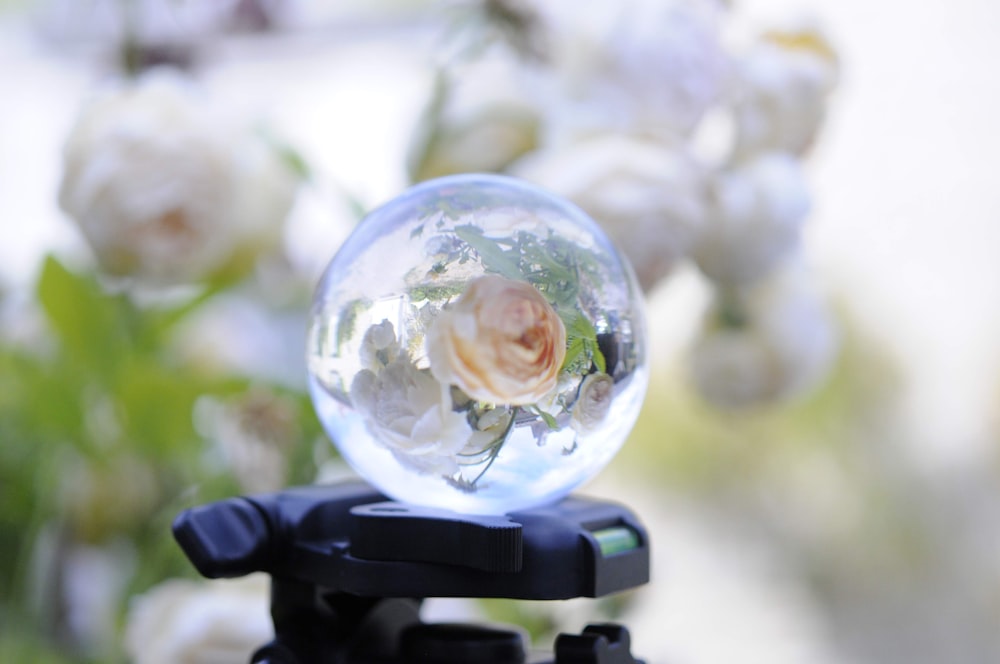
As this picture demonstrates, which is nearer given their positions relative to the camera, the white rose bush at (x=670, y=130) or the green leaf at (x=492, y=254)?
the green leaf at (x=492, y=254)

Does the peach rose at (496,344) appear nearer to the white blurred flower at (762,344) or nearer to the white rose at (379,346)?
the white rose at (379,346)

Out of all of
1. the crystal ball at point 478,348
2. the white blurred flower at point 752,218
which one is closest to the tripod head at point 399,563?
the crystal ball at point 478,348

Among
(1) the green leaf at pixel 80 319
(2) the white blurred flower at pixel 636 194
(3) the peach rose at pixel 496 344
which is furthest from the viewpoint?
(1) the green leaf at pixel 80 319

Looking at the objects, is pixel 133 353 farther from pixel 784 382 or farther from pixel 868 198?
pixel 868 198

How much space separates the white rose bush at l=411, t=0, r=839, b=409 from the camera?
1.07 feet

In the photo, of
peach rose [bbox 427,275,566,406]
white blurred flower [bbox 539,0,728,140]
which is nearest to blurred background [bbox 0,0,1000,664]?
white blurred flower [bbox 539,0,728,140]

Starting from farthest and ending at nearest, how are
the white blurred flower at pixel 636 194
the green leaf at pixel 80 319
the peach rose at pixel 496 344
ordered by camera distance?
the green leaf at pixel 80 319 < the white blurred flower at pixel 636 194 < the peach rose at pixel 496 344

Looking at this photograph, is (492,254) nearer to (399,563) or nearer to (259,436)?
(399,563)

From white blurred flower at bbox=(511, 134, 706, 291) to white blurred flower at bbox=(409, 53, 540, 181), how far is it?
4 centimetres

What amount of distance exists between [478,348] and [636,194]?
13 cm

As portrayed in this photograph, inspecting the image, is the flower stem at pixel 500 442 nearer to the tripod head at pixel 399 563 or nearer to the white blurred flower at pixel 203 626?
the tripod head at pixel 399 563

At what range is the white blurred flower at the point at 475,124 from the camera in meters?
0.37

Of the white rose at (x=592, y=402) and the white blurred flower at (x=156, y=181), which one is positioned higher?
the white blurred flower at (x=156, y=181)

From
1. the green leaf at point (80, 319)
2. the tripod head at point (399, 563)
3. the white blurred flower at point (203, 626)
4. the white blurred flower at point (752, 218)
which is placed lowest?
the white blurred flower at point (203, 626)
